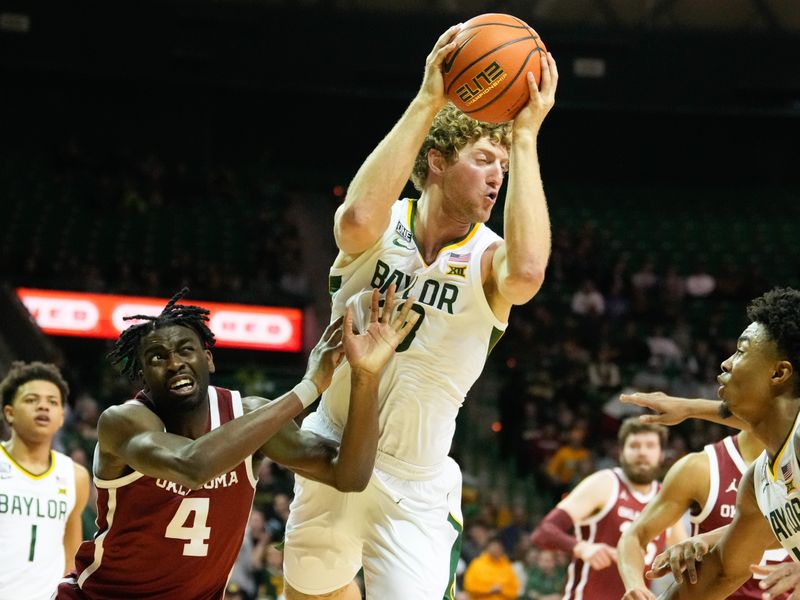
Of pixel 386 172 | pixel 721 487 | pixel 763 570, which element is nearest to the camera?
pixel 763 570

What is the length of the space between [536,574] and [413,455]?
21.1 feet

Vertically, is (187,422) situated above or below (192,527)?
above

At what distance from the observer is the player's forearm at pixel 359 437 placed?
3.58 m

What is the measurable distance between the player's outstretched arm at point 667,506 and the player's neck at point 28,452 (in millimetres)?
2980

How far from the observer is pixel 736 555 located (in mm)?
3916

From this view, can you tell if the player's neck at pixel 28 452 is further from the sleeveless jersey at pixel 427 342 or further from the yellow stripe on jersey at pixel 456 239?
the yellow stripe on jersey at pixel 456 239

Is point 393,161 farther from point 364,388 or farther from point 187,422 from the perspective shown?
point 187,422

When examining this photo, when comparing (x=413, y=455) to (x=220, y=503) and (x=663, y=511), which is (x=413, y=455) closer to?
(x=220, y=503)

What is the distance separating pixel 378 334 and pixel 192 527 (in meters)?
0.90

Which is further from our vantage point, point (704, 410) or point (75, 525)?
point (75, 525)

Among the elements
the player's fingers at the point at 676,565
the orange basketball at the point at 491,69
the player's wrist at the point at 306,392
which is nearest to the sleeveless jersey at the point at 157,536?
the player's wrist at the point at 306,392

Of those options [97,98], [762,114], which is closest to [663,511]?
[762,114]

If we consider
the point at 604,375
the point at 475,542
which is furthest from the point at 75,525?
the point at 604,375

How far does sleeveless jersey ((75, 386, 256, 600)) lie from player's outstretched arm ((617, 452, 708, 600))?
2091 millimetres
